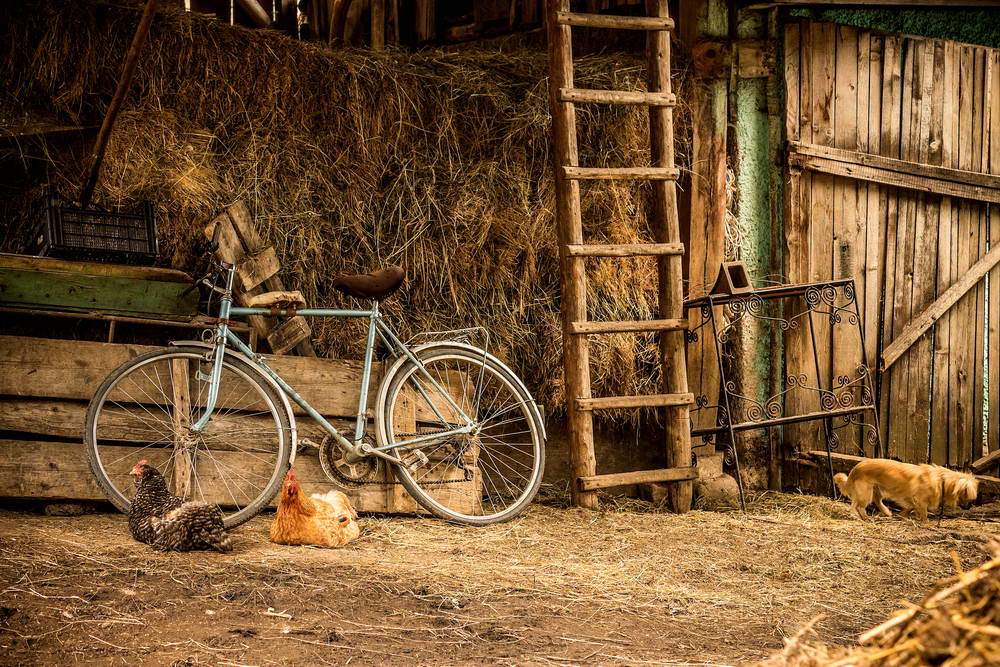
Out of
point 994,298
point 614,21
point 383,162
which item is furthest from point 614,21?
point 994,298

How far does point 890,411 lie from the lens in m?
5.92

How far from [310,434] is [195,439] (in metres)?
0.65

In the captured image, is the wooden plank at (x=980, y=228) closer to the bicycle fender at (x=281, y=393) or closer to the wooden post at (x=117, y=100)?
the bicycle fender at (x=281, y=393)

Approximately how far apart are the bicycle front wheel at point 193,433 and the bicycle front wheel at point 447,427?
0.63 meters

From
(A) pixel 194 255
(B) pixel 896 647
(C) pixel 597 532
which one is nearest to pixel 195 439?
(A) pixel 194 255

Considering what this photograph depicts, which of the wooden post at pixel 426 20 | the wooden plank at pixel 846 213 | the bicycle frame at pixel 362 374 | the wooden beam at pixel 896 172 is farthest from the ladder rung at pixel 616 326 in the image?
the wooden post at pixel 426 20

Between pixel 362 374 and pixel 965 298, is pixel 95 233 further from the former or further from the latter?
pixel 965 298

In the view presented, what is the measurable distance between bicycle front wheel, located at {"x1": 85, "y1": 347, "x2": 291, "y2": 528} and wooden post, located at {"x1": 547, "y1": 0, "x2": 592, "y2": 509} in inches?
65.5

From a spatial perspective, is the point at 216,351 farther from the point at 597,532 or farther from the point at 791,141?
the point at 791,141

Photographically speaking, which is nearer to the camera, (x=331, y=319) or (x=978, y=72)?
(x=331, y=319)

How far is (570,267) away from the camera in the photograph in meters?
5.26

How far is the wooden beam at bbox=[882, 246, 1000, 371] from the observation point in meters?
5.89

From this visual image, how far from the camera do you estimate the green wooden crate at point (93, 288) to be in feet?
15.0

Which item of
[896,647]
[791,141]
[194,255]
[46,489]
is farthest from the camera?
[791,141]
